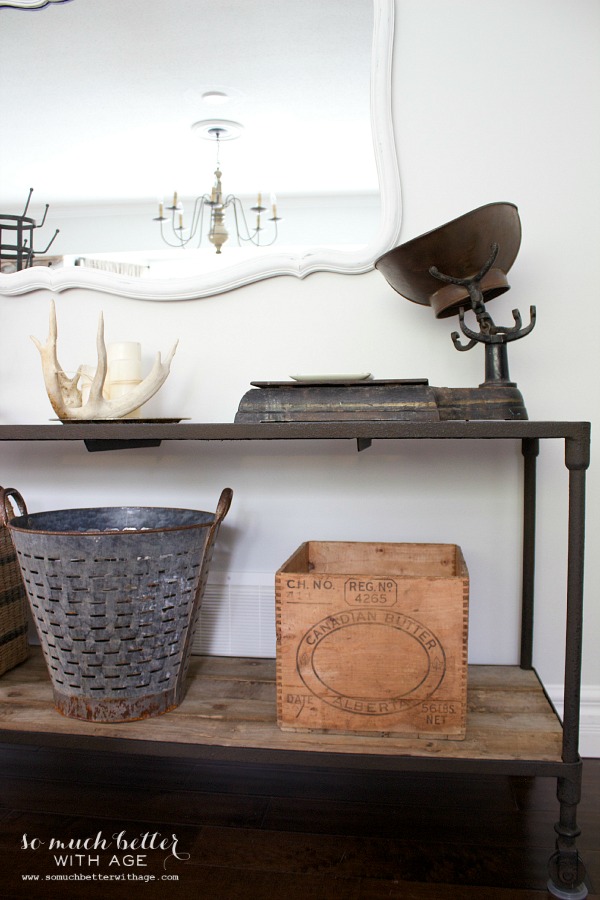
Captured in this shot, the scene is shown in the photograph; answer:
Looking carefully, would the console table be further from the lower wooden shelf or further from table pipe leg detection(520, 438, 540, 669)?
table pipe leg detection(520, 438, 540, 669)

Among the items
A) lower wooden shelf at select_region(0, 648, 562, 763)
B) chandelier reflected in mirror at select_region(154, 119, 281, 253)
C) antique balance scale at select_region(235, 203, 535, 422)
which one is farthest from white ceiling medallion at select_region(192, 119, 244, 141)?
lower wooden shelf at select_region(0, 648, 562, 763)

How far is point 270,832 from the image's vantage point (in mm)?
1288

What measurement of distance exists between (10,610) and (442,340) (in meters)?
1.12

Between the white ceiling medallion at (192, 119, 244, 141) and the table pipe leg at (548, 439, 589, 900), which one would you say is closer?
the table pipe leg at (548, 439, 589, 900)

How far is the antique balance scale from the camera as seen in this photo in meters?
1.26

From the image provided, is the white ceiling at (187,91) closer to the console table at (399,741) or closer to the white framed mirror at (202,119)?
the white framed mirror at (202,119)

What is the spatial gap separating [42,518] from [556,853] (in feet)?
3.70

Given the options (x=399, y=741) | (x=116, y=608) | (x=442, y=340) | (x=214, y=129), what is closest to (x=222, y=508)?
(x=116, y=608)

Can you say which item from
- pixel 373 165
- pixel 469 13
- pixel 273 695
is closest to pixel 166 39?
pixel 373 165

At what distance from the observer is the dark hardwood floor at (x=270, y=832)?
45.1 inches

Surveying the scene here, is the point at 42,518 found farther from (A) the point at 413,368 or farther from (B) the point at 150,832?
(A) the point at 413,368

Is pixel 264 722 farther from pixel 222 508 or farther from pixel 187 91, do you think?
pixel 187 91

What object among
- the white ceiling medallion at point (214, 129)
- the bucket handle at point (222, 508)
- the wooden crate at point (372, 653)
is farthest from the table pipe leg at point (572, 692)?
the white ceiling medallion at point (214, 129)

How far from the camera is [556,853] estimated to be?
1.16m
